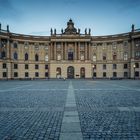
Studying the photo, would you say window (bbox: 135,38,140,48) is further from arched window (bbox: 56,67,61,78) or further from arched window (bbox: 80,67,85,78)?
arched window (bbox: 56,67,61,78)

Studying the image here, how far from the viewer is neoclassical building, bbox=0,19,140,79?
7169 centimetres

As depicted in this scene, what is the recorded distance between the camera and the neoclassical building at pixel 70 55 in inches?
2822

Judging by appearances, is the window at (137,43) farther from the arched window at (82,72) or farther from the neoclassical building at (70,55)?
the arched window at (82,72)

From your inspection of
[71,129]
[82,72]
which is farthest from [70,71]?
[71,129]

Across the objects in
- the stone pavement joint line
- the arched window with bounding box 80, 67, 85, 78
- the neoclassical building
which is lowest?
the stone pavement joint line

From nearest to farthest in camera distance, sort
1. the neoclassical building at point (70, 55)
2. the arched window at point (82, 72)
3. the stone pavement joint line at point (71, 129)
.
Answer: the stone pavement joint line at point (71, 129) → the neoclassical building at point (70, 55) → the arched window at point (82, 72)

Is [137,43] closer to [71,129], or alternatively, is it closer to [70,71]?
[70,71]

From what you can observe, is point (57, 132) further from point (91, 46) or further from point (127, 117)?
point (91, 46)

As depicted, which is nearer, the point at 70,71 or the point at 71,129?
the point at 71,129

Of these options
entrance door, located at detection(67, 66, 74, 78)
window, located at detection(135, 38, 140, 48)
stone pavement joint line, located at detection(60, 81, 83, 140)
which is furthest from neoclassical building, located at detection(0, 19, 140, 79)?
stone pavement joint line, located at detection(60, 81, 83, 140)

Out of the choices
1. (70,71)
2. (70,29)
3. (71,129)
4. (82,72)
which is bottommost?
(71,129)

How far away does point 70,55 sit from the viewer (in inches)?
2997

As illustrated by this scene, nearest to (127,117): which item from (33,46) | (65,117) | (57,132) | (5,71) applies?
(65,117)

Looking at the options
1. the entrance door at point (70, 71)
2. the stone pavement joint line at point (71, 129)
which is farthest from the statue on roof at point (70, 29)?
the stone pavement joint line at point (71, 129)
